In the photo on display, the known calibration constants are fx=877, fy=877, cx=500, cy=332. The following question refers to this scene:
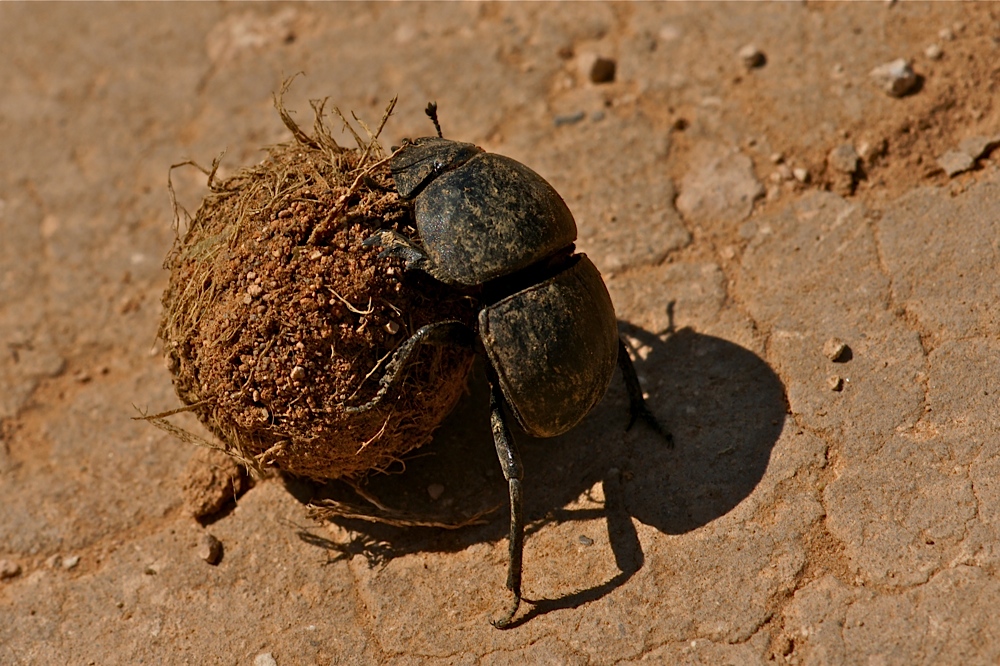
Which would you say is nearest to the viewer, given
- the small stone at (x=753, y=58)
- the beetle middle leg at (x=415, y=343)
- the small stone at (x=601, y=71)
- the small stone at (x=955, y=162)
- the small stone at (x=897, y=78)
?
the beetle middle leg at (x=415, y=343)

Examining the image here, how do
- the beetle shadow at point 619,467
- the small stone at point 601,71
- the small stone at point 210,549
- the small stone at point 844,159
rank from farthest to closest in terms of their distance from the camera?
the small stone at point 601,71 < the small stone at point 844,159 < the small stone at point 210,549 < the beetle shadow at point 619,467

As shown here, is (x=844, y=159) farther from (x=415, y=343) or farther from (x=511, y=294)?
(x=415, y=343)

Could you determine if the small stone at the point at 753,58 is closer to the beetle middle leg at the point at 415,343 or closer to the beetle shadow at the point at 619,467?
the beetle shadow at the point at 619,467

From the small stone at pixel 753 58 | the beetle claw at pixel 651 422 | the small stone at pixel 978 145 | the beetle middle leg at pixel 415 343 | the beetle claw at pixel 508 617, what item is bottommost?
the beetle claw at pixel 508 617

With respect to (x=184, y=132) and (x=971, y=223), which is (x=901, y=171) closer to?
(x=971, y=223)

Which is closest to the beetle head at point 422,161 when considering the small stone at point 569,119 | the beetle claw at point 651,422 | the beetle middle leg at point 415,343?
the beetle middle leg at point 415,343

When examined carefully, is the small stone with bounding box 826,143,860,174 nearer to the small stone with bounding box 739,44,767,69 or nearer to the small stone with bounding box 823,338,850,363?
the small stone with bounding box 739,44,767,69
